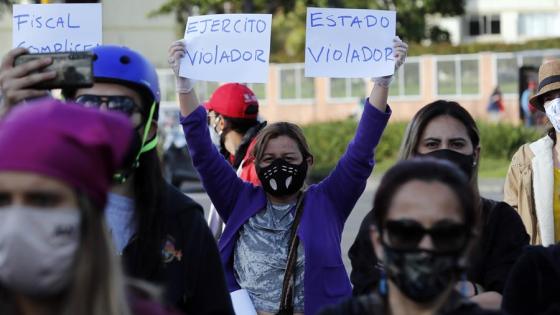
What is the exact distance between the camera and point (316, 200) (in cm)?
605

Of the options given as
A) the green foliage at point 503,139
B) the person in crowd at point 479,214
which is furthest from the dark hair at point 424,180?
the green foliage at point 503,139

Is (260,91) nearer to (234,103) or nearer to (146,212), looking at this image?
(234,103)

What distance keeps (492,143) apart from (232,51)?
24.3 metres

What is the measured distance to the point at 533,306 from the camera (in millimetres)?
4016

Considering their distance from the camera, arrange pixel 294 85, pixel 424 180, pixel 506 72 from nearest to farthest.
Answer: pixel 424 180
pixel 506 72
pixel 294 85

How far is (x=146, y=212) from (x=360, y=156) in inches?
86.4

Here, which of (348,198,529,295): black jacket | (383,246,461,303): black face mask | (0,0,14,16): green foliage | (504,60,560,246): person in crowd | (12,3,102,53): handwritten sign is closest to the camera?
(383,246,461,303): black face mask

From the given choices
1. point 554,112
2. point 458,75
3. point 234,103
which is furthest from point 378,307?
point 458,75

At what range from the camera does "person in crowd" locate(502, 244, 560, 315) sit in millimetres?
4016

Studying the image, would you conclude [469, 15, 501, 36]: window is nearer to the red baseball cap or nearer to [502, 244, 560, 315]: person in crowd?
the red baseball cap

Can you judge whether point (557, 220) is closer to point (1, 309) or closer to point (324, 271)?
point (324, 271)

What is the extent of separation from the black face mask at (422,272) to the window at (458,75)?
44.9 m

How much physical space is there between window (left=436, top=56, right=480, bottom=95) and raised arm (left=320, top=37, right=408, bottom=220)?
42157 millimetres

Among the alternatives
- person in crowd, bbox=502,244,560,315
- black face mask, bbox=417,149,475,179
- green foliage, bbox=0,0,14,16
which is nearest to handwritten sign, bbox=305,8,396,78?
black face mask, bbox=417,149,475,179
